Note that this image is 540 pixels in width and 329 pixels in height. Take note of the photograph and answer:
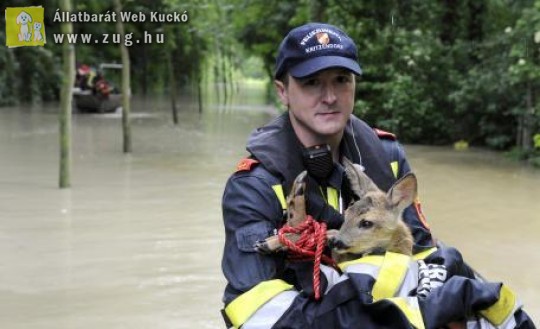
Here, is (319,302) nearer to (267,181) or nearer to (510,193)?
(267,181)

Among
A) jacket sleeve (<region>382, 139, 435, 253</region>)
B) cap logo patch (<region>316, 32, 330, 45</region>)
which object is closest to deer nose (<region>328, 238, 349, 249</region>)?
jacket sleeve (<region>382, 139, 435, 253</region>)

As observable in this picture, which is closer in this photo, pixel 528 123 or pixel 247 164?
pixel 247 164

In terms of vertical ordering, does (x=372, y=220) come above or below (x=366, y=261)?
above

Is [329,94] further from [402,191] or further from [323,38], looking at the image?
[402,191]

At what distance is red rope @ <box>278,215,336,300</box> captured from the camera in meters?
2.32

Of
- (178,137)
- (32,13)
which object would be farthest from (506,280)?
(178,137)

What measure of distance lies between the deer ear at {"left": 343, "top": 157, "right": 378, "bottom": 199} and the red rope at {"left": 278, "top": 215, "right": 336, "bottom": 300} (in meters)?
0.25

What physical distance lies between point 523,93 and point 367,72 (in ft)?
14.3

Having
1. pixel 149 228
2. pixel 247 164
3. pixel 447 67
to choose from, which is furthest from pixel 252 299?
pixel 447 67

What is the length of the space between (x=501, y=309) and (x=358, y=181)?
59cm

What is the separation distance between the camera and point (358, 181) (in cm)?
256

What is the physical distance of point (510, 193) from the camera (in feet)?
42.7

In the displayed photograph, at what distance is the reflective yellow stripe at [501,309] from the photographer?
7.74ft

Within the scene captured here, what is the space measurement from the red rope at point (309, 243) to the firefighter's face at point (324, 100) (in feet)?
1.30
